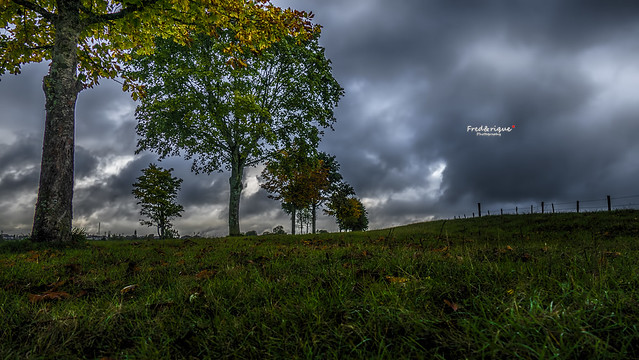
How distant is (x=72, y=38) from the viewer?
823cm

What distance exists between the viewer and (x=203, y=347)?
1786 mm

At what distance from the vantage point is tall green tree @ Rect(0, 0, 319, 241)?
305 inches

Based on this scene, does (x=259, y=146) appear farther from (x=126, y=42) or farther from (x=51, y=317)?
(x=51, y=317)

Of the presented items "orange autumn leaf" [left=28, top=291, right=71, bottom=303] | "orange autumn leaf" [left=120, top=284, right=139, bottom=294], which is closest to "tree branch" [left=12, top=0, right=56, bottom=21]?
"orange autumn leaf" [left=28, top=291, right=71, bottom=303]

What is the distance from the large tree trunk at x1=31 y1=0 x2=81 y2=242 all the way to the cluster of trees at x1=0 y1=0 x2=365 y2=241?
0.08 feet

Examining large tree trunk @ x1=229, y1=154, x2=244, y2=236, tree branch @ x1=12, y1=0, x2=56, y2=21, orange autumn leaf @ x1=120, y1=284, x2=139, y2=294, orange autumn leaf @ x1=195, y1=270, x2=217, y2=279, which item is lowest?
orange autumn leaf @ x1=120, y1=284, x2=139, y2=294

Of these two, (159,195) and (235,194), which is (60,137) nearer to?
(235,194)

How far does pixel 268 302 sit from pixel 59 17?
1065 cm

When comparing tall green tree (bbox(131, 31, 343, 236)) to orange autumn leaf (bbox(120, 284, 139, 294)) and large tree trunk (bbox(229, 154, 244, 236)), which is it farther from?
orange autumn leaf (bbox(120, 284, 139, 294))

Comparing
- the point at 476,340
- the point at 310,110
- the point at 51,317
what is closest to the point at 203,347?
the point at 51,317

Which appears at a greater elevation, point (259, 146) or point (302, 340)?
point (259, 146)

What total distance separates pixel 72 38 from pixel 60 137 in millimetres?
2846

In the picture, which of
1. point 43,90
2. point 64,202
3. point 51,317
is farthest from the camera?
point 43,90

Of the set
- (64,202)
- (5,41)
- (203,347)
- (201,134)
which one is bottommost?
(203,347)
